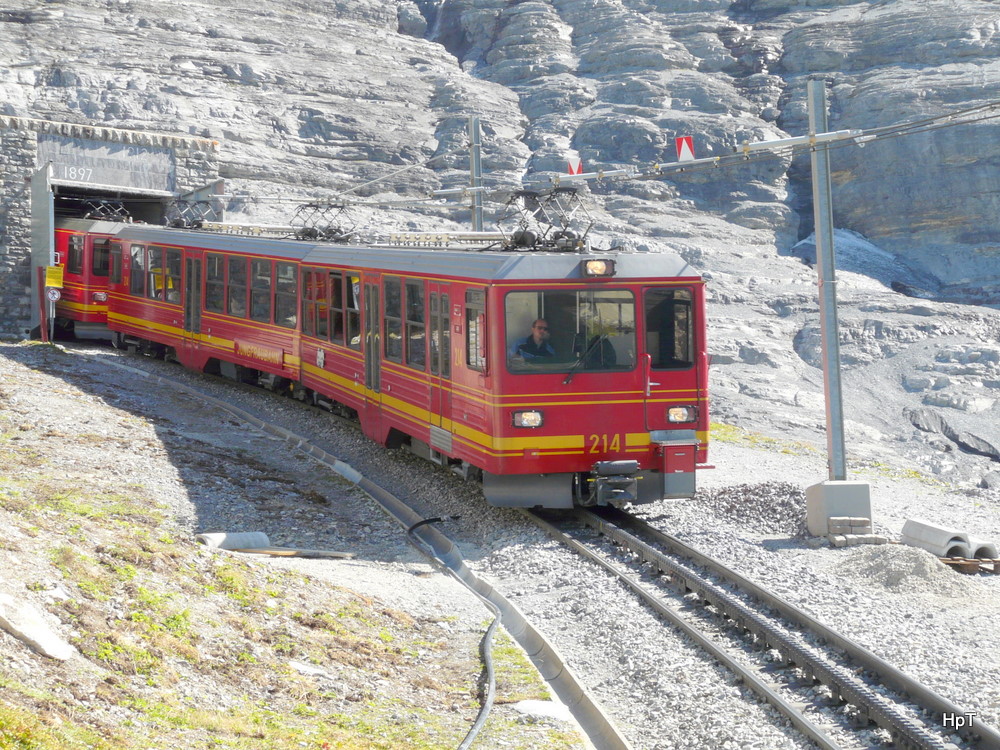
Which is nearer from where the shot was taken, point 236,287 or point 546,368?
point 546,368

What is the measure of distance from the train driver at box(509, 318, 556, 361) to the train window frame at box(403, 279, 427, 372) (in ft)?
6.50

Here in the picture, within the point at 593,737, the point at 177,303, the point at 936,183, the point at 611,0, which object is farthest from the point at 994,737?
the point at 611,0

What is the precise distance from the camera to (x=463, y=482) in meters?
15.0

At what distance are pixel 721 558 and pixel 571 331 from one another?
2.77 meters

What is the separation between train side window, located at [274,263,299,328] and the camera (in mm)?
19203

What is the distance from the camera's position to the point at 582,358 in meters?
12.5

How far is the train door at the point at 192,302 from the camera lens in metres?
23.0

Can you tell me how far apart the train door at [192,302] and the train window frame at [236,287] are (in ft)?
4.29

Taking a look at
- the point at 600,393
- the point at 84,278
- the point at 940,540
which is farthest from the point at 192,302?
the point at 940,540

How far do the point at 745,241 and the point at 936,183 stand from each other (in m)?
10.8

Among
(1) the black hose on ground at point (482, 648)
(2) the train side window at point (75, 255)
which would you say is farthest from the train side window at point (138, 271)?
(1) the black hose on ground at point (482, 648)

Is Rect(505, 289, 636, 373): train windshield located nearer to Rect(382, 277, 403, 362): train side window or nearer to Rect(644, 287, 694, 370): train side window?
Rect(644, 287, 694, 370): train side window

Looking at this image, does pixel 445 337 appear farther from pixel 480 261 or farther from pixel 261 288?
pixel 261 288

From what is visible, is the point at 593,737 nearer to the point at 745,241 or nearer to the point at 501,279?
the point at 501,279
